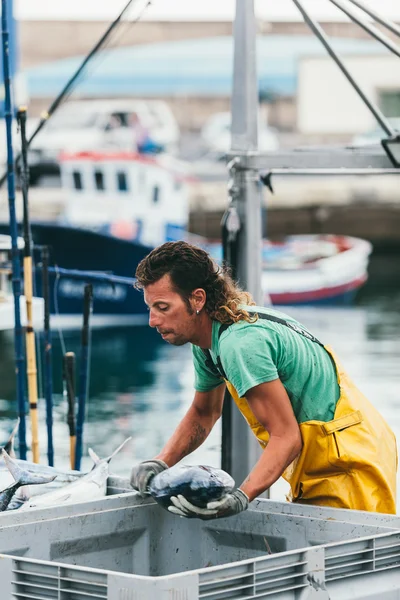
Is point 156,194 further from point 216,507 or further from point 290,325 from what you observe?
point 216,507

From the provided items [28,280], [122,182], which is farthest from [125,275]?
[28,280]

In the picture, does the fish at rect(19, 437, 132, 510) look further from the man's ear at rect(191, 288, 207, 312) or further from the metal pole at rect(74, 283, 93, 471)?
the metal pole at rect(74, 283, 93, 471)

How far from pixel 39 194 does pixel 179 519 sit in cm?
2864

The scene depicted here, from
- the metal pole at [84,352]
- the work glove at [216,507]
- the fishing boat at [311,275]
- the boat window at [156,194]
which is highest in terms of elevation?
the work glove at [216,507]

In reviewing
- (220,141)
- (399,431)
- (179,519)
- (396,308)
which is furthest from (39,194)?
(179,519)

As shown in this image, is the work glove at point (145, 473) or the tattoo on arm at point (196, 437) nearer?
the work glove at point (145, 473)

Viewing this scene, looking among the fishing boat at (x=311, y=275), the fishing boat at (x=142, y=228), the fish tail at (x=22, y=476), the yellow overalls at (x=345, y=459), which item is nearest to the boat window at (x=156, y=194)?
the fishing boat at (x=142, y=228)

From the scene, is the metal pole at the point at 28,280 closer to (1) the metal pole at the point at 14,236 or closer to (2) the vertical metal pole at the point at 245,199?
(1) the metal pole at the point at 14,236

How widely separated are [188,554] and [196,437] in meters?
0.43

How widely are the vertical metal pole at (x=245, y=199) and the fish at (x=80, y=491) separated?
177 centimetres

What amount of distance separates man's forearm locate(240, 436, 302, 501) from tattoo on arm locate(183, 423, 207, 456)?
603mm

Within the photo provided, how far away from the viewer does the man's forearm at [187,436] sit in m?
4.22

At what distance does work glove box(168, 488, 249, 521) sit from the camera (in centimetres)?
358

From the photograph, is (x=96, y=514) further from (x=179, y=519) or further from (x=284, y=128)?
(x=284, y=128)
